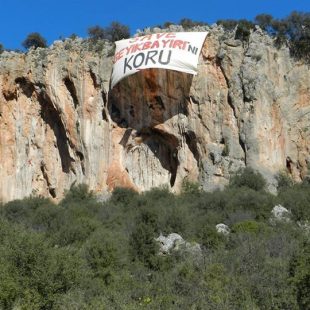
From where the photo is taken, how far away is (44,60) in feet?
110

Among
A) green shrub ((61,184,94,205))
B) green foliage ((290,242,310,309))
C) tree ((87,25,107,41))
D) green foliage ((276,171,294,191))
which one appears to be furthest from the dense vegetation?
tree ((87,25,107,41))

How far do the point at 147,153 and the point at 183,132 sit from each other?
2663 mm

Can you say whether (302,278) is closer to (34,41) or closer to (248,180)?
(248,180)

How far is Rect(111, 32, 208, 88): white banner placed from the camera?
29938 mm

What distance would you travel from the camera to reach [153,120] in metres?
31.3

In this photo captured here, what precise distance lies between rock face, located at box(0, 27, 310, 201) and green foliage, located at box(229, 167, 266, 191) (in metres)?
0.74

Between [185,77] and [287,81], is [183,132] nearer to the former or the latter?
[185,77]

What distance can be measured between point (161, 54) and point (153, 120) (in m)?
3.55

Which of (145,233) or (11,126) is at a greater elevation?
(11,126)

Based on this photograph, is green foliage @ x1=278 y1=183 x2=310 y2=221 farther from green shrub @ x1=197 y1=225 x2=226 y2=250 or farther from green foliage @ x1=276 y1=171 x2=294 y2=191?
green shrub @ x1=197 y1=225 x2=226 y2=250

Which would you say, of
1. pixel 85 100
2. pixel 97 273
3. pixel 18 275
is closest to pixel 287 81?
pixel 85 100

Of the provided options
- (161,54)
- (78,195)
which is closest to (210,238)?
(78,195)

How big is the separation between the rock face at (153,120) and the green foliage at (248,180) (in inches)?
29.0

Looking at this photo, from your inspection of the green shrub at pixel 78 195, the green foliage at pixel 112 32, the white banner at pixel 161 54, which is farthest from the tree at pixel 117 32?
the green shrub at pixel 78 195
